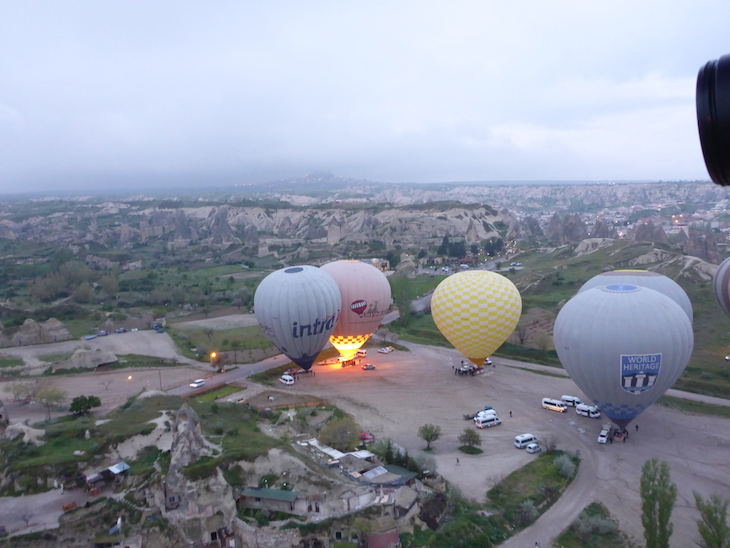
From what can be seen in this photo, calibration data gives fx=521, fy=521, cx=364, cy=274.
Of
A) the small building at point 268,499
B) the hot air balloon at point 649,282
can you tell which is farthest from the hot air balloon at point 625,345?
the small building at point 268,499

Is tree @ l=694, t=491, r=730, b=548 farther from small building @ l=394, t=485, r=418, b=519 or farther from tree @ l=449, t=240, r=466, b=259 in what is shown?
tree @ l=449, t=240, r=466, b=259

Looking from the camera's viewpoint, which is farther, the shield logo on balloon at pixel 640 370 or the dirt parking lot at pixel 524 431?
the shield logo on balloon at pixel 640 370

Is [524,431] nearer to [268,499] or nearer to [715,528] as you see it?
[715,528]

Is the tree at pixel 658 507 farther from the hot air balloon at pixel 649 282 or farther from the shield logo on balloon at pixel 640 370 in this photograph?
the hot air balloon at pixel 649 282

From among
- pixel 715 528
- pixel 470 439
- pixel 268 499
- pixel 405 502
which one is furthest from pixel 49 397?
pixel 715 528

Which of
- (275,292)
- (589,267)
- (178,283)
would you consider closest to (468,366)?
(275,292)

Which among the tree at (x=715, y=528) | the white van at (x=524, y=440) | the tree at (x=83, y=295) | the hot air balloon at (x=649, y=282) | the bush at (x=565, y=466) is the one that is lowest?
the tree at (x=83, y=295)

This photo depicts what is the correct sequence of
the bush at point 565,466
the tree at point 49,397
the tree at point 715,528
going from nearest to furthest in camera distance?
the tree at point 715,528, the bush at point 565,466, the tree at point 49,397
